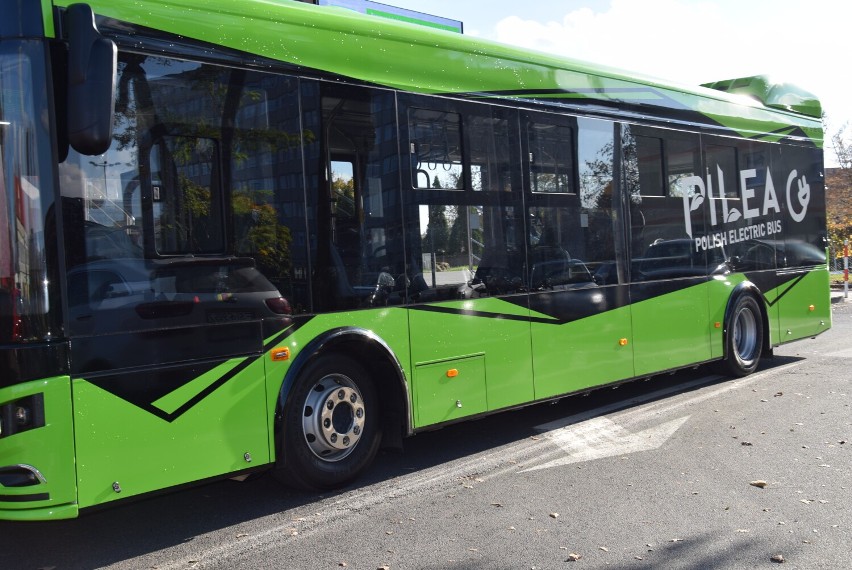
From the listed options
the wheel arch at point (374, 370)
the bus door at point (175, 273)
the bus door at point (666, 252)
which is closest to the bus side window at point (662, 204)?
the bus door at point (666, 252)

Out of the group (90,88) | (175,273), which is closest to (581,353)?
(175,273)

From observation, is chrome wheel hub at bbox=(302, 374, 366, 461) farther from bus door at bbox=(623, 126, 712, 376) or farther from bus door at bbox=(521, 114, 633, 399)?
bus door at bbox=(623, 126, 712, 376)

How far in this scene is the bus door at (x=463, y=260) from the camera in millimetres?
6098

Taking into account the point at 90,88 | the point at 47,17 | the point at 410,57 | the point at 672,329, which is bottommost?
Result: the point at 672,329

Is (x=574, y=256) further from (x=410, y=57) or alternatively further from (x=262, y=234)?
(x=262, y=234)

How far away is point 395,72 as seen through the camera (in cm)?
603

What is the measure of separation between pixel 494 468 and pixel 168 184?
3.27 metres

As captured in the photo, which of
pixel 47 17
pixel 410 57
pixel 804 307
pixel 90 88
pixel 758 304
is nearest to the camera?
pixel 90 88

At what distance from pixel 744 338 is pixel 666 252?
7.84 ft

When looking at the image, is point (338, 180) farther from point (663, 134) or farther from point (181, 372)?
point (663, 134)

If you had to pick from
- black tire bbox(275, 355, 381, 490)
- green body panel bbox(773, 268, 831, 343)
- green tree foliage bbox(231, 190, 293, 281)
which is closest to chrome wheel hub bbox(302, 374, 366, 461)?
black tire bbox(275, 355, 381, 490)

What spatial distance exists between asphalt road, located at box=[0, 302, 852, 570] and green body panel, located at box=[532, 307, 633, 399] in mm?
462

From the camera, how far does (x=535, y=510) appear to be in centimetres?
523

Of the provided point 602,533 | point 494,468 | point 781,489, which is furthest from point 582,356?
point 602,533
